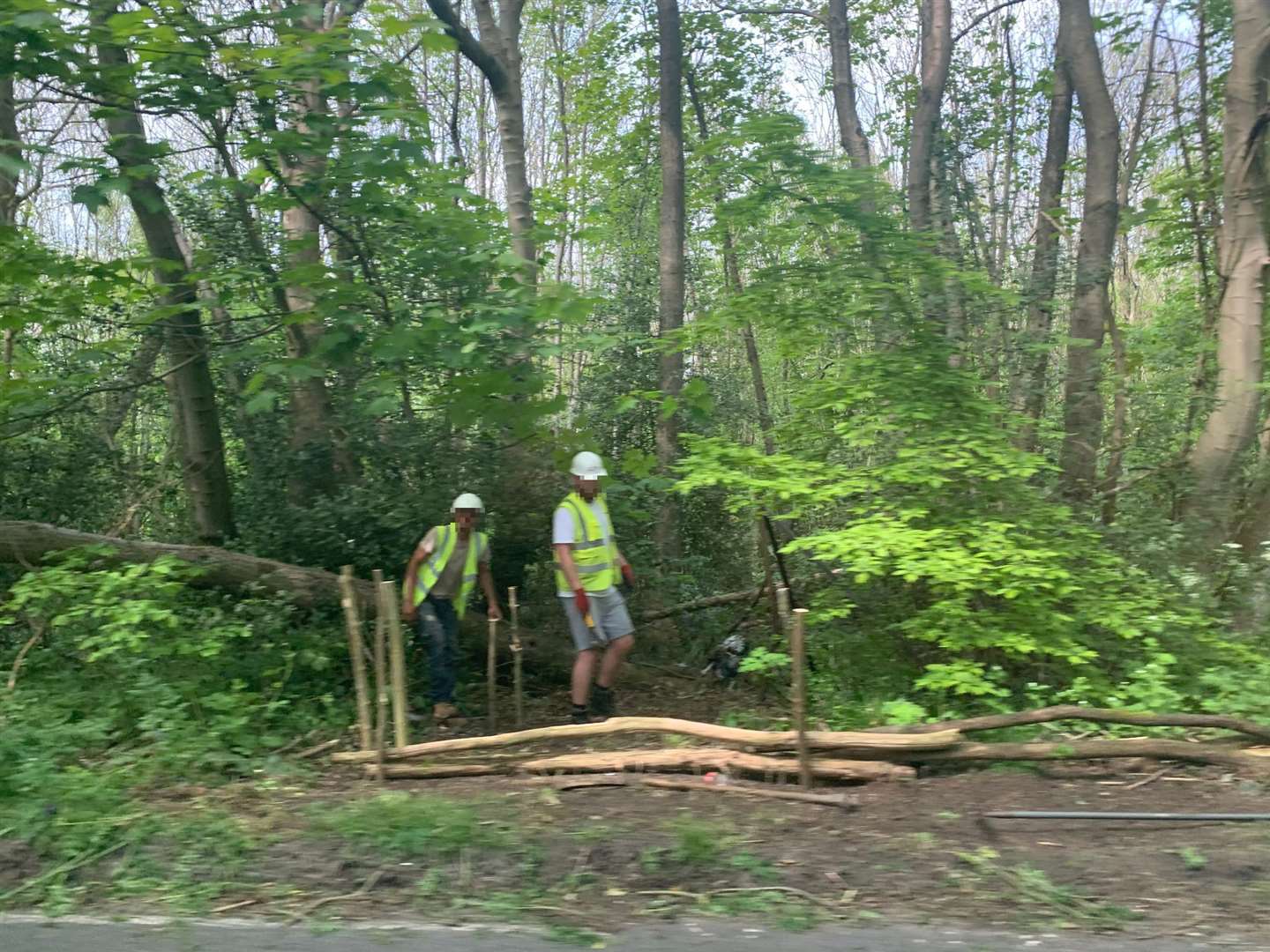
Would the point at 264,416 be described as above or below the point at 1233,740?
above

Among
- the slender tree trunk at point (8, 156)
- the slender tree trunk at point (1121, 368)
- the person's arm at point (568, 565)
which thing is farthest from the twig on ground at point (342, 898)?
the slender tree trunk at point (1121, 368)

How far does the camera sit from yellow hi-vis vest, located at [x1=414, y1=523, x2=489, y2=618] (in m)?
7.27

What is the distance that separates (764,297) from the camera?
786 centimetres

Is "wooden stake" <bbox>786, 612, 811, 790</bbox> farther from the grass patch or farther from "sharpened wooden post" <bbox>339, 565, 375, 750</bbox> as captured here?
"sharpened wooden post" <bbox>339, 565, 375, 750</bbox>

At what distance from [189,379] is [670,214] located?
6488 millimetres

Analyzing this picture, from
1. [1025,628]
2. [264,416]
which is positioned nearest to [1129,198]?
[1025,628]

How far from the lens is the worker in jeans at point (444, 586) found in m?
7.27

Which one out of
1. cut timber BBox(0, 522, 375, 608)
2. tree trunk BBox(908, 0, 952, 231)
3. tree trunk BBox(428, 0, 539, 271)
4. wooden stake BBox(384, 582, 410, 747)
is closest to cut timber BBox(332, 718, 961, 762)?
wooden stake BBox(384, 582, 410, 747)

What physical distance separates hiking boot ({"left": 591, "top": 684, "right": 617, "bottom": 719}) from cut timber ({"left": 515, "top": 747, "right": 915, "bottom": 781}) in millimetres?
1575

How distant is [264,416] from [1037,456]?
6878mm

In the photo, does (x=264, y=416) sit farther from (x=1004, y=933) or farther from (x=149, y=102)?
(x=1004, y=933)

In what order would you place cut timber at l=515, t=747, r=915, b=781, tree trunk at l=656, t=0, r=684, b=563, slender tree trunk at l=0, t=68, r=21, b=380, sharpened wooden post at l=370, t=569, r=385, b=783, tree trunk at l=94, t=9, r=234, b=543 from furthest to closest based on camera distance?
tree trunk at l=656, t=0, r=684, b=563, tree trunk at l=94, t=9, r=234, b=543, slender tree trunk at l=0, t=68, r=21, b=380, sharpened wooden post at l=370, t=569, r=385, b=783, cut timber at l=515, t=747, r=915, b=781

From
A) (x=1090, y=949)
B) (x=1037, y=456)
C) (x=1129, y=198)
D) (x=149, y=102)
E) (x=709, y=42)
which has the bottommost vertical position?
(x=1090, y=949)

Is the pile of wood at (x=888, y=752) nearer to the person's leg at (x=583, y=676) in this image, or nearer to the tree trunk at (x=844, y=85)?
the person's leg at (x=583, y=676)
